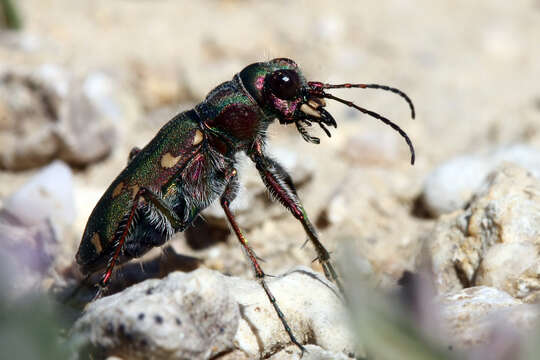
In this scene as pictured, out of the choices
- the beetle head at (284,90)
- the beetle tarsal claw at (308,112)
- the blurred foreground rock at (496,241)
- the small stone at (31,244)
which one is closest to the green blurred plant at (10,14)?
the small stone at (31,244)

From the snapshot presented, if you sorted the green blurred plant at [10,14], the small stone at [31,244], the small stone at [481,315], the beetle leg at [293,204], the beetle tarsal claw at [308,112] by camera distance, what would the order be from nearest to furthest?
the small stone at [481,315], the beetle leg at [293,204], the beetle tarsal claw at [308,112], the small stone at [31,244], the green blurred plant at [10,14]

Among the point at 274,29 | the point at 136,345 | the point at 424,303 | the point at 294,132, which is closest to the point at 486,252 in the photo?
the point at 424,303

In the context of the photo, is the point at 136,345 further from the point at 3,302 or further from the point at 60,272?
the point at 60,272

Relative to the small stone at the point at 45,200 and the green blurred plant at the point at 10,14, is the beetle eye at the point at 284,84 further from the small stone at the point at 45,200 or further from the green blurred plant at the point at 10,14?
the green blurred plant at the point at 10,14

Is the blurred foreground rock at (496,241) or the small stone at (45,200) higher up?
the small stone at (45,200)

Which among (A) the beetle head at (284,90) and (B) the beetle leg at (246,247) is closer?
(B) the beetle leg at (246,247)

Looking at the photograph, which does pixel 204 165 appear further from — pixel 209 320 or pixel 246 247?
pixel 209 320

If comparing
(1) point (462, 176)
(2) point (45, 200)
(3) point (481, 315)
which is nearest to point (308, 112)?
(1) point (462, 176)
